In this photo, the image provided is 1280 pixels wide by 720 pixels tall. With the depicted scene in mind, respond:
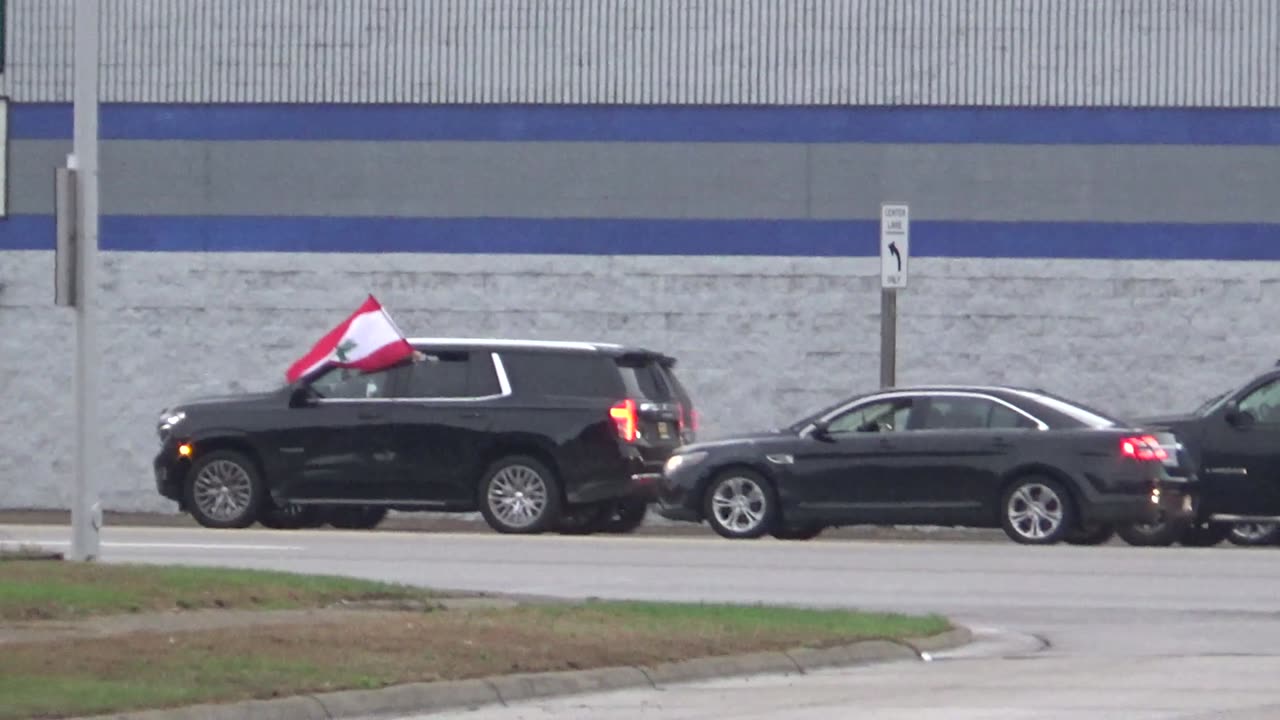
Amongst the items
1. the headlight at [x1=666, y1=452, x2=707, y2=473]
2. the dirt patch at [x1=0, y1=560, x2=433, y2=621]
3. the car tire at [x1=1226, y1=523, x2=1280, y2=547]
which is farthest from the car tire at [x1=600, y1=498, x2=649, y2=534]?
the dirt patch at [x1=0, y1=560, x2=433, y2=621]

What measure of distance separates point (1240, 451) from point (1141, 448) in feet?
5.21

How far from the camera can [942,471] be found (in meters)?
22.1

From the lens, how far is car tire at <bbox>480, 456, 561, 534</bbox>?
23.3 meters

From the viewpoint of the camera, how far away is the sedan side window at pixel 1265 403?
74.2 ft

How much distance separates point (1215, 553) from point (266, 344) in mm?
12906

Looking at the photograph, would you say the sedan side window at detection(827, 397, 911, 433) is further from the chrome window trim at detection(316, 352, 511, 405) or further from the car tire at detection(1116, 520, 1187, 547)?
the chrome window trim at detection(316, 352, 511, 405)

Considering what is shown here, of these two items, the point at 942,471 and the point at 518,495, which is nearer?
the point at 942,471

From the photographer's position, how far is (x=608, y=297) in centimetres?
2900

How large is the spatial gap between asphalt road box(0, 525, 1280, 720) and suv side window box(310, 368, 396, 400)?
4.61ft

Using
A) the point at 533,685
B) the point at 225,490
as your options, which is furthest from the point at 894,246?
the point at 533,685

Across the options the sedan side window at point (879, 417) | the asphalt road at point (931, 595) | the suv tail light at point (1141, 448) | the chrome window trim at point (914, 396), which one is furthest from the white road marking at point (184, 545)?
the suv tail light at point (1141, 448)

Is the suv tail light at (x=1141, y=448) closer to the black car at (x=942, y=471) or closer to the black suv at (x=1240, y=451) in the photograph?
the black car at (x=942, y=471)

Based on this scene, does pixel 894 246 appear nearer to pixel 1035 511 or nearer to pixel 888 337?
pixel 888 337

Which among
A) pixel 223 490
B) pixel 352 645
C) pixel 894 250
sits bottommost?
pixel 223 490
